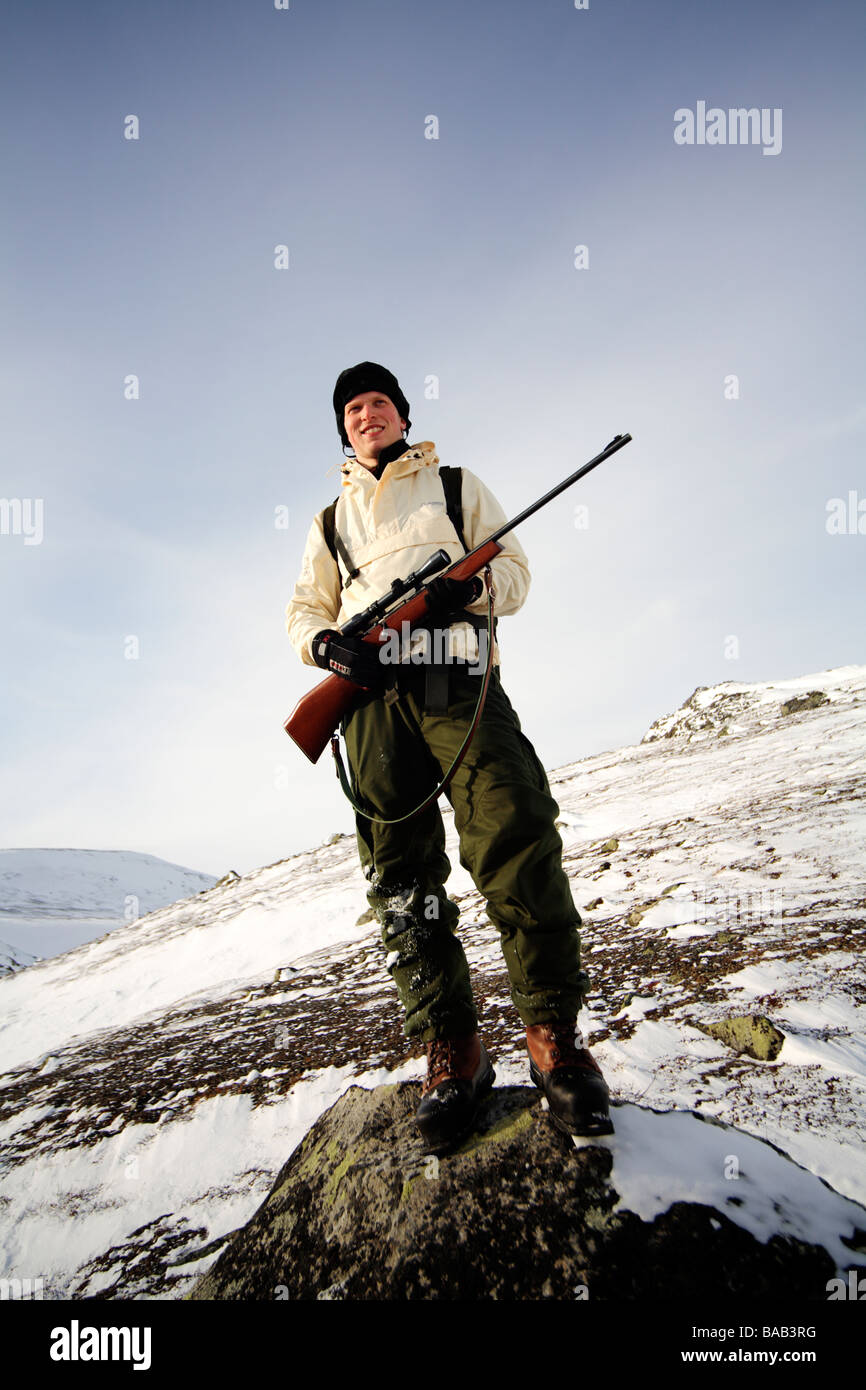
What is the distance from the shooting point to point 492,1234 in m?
1.50

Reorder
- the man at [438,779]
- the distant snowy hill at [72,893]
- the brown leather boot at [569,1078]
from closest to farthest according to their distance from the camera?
the brown leather boot at [569,1078] → the man at [438,779] → the distant snowy hill at [72,893]

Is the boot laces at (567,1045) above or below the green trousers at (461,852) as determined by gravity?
below

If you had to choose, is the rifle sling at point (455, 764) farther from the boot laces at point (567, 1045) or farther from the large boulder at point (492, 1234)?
the large boulder at point (492, 1234)

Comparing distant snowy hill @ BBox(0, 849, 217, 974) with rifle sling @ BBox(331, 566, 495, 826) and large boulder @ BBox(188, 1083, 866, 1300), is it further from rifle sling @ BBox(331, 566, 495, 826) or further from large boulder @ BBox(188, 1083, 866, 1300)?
large boulder @ BBox(188, 1083, 866, 1300)

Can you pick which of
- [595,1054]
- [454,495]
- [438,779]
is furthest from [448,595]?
[595,1054]

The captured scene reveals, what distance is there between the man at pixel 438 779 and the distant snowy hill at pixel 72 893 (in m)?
14.2

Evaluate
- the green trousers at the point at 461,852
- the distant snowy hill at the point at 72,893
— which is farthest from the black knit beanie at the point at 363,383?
the distant snowy hill at the point at 72,893

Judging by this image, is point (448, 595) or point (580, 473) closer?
point (448, 595)

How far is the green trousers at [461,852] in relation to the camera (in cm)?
204

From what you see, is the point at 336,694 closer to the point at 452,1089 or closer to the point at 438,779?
the point at 438,779

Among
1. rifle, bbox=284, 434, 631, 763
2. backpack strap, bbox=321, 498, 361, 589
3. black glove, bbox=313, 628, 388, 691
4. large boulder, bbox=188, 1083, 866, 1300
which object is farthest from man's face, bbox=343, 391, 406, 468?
large boulder, bbox=188, 1083, 866, 1300

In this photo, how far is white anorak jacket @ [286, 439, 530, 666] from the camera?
2.72 meters

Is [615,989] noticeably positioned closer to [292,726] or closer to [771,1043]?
[771,1043]

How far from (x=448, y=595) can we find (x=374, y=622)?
0.41 metres
